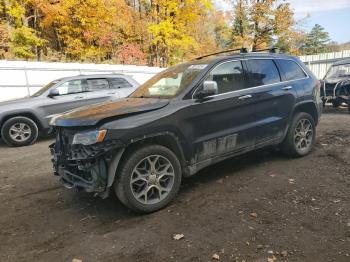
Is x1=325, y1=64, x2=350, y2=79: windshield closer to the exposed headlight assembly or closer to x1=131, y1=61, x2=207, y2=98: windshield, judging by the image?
x1=131, y1=61, x2=207, y2=98: windshield

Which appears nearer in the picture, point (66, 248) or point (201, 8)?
point (66, 248)

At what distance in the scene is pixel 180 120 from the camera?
4246 millimetres

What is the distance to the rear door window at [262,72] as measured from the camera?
5.18m

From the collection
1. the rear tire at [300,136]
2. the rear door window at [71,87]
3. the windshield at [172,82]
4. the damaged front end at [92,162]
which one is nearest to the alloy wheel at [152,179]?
the damaged front end at [92,162]

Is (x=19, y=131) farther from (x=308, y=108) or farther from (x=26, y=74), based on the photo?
(x=308, y=108)

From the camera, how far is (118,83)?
396 inches

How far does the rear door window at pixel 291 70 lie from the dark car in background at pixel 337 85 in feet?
20.5

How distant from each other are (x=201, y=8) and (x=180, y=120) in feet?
66.1

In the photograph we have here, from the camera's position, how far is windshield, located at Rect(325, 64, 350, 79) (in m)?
12.0

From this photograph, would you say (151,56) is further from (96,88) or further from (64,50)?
(96,88)

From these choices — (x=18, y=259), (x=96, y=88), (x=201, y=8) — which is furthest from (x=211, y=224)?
(x=201, y=8)

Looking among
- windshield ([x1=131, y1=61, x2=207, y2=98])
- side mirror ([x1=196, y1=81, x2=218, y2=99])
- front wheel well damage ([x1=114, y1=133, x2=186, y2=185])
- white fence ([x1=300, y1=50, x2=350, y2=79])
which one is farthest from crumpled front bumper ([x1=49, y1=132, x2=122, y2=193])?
white fence ([x1=300, y1=50, x2=350, y2=79])

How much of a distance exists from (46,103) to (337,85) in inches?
375

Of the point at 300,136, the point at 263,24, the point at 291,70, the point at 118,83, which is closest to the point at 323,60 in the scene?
the point at 263,24
